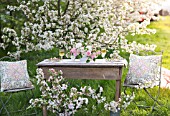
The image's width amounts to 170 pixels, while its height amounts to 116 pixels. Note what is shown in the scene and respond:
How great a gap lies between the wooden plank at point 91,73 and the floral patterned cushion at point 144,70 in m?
0.47

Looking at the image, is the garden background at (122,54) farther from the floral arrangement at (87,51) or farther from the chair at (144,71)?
the floral arrangement at (87,51)

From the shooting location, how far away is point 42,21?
595cm

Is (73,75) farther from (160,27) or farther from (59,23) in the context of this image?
(160,27)

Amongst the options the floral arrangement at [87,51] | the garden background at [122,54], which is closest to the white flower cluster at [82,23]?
the garden background at [122,54]

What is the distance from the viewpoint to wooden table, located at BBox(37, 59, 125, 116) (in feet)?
13.2

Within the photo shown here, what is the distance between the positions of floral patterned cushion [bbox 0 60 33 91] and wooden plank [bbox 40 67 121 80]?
0.72m

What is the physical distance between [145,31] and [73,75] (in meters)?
1.93

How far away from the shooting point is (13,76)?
4.63m

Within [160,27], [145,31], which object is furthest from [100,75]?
[160,27]

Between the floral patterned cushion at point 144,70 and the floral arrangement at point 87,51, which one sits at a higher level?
the floral arrangement at point 87,51

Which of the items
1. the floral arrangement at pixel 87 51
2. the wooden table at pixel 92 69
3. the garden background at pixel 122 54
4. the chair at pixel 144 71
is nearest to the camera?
the wooden table at pixel 92 69

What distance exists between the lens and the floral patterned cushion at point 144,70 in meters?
4.36

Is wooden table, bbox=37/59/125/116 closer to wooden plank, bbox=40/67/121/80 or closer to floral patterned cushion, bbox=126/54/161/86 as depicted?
wooden plank, bbox=40/67/121/80

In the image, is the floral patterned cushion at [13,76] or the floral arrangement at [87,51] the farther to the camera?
the floral patterned cushion at [13,76]
